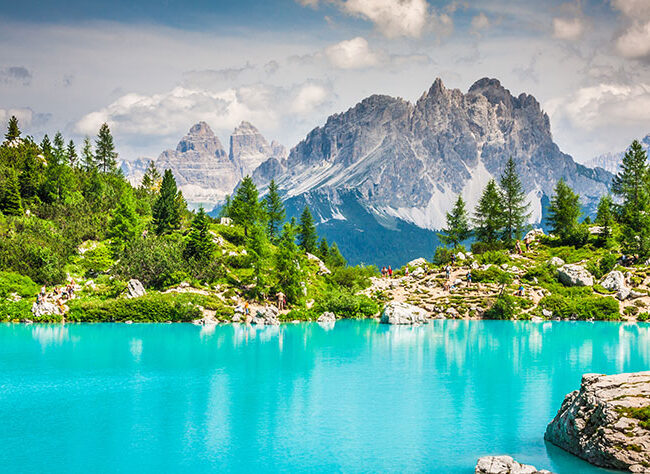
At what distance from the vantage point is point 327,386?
3106 centimetres

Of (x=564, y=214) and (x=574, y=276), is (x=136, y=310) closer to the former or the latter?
(x=574, y=276)

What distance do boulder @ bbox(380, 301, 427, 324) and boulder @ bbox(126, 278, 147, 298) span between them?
25.1 metres

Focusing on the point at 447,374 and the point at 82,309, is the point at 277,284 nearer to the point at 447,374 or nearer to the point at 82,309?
the point at 82,309

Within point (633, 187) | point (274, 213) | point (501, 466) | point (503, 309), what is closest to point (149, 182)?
point (274, 213)

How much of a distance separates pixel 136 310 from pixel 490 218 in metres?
55.4

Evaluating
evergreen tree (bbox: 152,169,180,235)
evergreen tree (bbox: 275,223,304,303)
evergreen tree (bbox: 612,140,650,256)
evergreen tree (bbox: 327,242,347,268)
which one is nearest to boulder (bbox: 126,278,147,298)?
evergreen tree (bbox: 275,223,304,303)

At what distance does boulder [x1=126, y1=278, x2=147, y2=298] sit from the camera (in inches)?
2346

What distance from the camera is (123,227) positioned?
228 feet

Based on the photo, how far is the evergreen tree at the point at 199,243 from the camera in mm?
67375

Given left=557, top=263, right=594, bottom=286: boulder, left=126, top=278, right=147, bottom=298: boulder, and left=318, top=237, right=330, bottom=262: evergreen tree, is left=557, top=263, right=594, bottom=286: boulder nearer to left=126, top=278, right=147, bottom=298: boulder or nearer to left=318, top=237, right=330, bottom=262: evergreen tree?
left=318, top=237, right=330, bottom=262: evergreen tree

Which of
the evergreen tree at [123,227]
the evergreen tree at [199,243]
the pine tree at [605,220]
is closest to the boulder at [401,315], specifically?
the evergreen tree at [199,243]

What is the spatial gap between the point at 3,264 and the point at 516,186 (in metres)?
73.6

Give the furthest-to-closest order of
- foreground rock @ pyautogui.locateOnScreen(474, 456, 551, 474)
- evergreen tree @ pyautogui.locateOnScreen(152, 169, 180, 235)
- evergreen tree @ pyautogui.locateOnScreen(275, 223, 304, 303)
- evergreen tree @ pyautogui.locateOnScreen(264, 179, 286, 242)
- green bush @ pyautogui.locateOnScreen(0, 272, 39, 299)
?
evergreen tree @ pyautogui.locateOnScreen(264, 179, 286, 242)
evergreen tree @ pyautogui.locateOnScreen(152, 169, 180, 235)
evergreen tree @ pyautogui.locateOnScreen(275, 223, 304, 303)
green bush @ pyautogui.locateOnScreen(0, 272, 39, 299)
foreground rock @ pyautogui.locateOnScreen(474, 456, 551, 474)

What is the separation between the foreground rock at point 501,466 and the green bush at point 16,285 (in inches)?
2032
